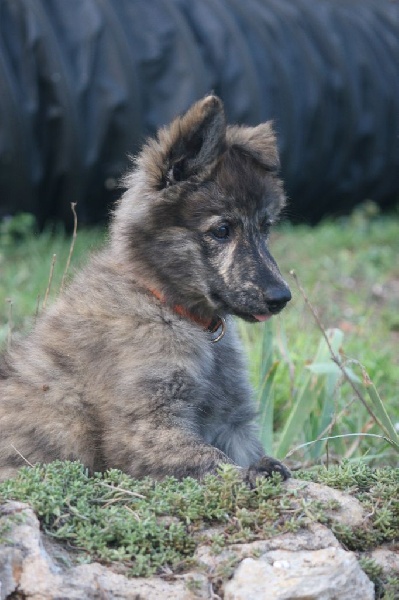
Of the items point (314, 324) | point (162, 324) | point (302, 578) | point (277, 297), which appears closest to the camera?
point (302, 578)

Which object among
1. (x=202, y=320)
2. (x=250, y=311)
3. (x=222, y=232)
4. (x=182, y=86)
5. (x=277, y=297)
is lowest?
(x=182, y=86)

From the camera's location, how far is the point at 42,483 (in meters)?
3.20

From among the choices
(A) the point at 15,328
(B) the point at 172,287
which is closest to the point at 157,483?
(B) the point at 172,287

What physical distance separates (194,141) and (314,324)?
3.05m

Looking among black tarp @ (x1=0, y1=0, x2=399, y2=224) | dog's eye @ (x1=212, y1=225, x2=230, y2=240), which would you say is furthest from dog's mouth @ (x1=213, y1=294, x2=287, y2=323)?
black tarp @ (x1=0, y1=0, x2=399, y2=224)

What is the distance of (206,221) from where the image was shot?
3916 mm

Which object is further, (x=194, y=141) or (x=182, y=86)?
(x=182, y=86)

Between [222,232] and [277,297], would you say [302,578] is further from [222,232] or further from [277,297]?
[222,232]

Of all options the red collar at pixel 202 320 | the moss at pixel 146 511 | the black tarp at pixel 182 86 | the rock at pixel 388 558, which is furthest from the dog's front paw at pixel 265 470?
the black tarp at pixel 182 86

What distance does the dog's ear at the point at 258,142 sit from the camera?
13.3 feet

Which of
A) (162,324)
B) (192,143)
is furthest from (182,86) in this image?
(162,324)

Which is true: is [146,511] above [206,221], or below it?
below

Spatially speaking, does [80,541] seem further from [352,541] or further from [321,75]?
[321,75]

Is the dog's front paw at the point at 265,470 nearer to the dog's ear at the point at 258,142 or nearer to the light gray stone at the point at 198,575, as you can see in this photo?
the light gray stone at the point at 198,575
